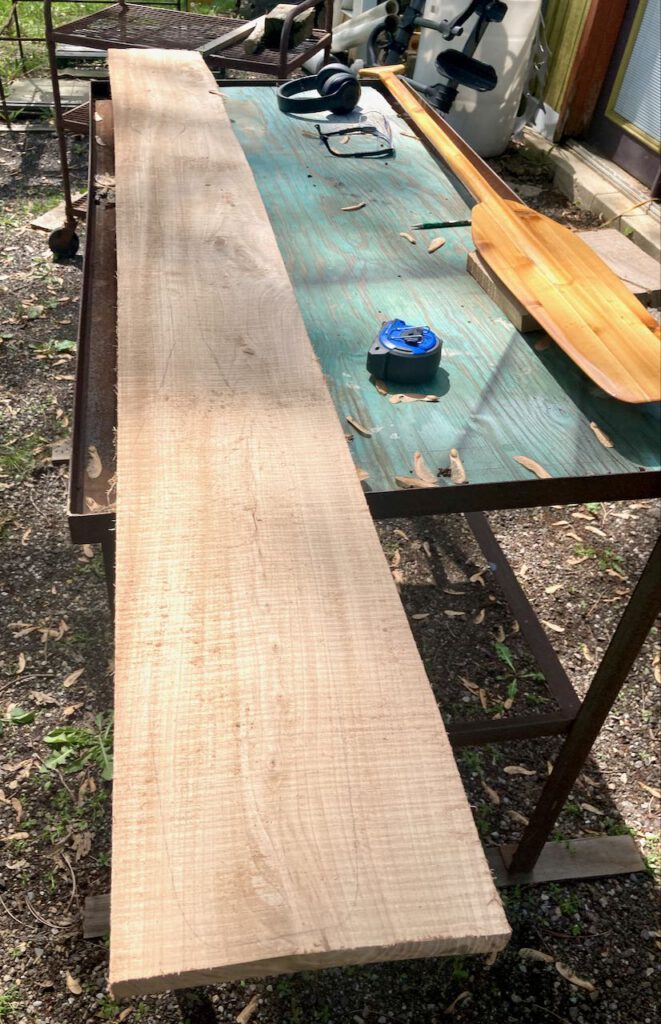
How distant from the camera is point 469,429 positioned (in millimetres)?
1467

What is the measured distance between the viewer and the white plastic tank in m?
5.68

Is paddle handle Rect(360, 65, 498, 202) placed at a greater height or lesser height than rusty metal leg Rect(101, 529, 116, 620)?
greater

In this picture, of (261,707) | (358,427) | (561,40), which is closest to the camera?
(261,707)

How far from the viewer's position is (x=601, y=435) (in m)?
1.46

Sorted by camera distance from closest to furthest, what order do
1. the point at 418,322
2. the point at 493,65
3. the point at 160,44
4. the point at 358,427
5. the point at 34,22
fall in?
the point at 358,427 < the point at 418,322 < the point at 160,44 < the point at 493,65 < the point at 34,22

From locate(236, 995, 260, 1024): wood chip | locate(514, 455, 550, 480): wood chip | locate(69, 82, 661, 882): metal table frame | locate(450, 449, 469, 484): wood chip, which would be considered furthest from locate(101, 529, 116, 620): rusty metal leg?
locate(236, 995, 260, 1024): wood chip

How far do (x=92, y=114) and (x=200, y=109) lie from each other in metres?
0.37

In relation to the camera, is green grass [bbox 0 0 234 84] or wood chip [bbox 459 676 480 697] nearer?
wood chip [bbox 459 676 480 697]

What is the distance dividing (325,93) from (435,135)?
40 centimetres

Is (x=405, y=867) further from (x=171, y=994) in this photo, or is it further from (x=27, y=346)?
(x=27, y=346)

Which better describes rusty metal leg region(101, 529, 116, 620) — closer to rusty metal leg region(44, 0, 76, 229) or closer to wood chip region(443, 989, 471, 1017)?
wood chip region(443, 989, 471, 1017)

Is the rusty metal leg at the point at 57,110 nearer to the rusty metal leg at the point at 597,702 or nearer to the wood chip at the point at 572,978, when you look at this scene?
the rusty metal leg at the point at 597,702

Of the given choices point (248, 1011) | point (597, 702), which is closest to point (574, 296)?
point (597, 702)

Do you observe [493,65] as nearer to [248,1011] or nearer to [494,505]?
[494,505]
